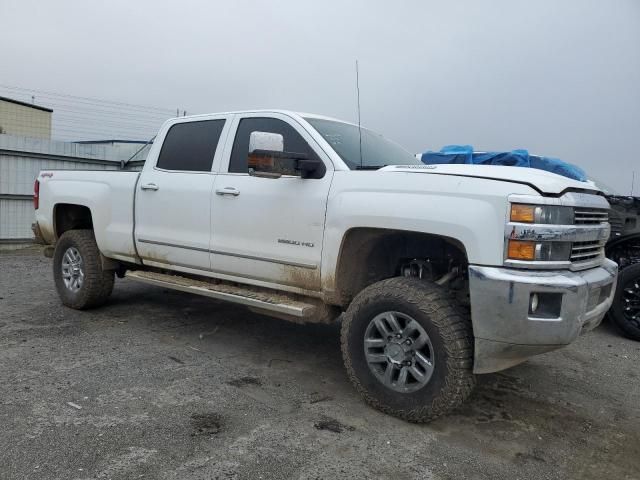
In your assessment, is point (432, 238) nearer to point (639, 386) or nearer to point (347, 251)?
point (347, 251)

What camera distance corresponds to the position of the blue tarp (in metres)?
7.05

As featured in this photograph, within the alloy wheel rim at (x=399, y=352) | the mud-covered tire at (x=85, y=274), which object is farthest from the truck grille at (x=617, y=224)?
the mud-covered tire at (x=85, y=274)

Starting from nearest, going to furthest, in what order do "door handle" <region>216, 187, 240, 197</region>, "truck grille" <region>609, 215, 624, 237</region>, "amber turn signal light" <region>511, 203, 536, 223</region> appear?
"amber turn signal light" <region>511, 203, 536, 223</region>
"door handle" <region>216, 187, 240, 197</region>
"truck grille" <region>609, 215, 624, 237</region>

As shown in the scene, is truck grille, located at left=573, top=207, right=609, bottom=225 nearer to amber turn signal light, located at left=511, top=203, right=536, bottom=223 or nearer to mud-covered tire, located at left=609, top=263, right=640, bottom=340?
amber turn signal light, located at left=511, top=203, right=536, bottom=223

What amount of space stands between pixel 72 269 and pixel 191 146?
87.7 inches

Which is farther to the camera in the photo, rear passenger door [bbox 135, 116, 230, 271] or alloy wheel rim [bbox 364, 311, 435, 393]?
rear passenger door [bbox 135, 116, 230, 271]

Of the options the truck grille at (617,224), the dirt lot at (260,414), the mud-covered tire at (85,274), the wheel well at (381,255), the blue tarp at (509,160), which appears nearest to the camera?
the dirt lot at (260,414)

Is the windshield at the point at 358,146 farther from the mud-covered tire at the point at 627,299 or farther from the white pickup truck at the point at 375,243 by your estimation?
the mud-covered tire at the point at 627,299

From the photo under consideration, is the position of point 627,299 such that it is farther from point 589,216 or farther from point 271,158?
point 271,158

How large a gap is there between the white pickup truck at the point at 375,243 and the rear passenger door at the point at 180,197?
2cm

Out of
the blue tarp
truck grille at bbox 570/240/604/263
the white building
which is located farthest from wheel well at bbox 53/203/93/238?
the white building

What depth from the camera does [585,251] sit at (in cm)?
334

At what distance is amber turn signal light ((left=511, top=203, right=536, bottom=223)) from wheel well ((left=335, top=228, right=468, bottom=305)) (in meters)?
0.63

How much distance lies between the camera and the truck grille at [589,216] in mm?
3221
